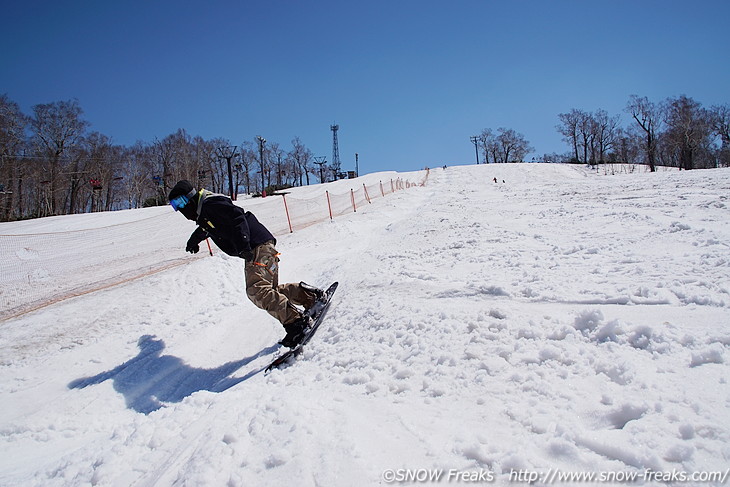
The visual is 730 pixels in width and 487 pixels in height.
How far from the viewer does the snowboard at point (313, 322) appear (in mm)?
3521

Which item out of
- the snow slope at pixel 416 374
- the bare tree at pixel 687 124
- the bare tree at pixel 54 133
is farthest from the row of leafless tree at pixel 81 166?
the bare tree at pixel 687 124

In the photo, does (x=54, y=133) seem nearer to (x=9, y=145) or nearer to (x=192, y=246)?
(x=9, y=145)

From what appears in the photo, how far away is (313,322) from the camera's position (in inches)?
168

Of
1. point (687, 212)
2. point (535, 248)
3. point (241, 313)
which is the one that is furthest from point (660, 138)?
point (241, 313)

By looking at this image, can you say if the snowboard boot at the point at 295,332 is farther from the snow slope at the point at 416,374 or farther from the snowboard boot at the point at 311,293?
the snowboard boot at the point at 311,293

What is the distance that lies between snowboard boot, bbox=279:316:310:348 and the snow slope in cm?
20

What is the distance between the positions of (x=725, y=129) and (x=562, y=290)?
65.0 meters

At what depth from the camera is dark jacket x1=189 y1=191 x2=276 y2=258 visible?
393cm

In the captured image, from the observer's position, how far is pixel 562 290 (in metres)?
3.66

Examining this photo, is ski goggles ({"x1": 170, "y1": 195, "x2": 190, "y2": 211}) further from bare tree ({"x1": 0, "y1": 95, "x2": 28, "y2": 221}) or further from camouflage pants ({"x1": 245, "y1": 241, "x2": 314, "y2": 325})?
bare tree ({"x1": 0, "y1": 95, "x2": 28, "y2": 221})

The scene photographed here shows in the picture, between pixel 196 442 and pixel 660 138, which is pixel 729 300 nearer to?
pixel 196 442

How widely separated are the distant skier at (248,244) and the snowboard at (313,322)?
0.38 ft

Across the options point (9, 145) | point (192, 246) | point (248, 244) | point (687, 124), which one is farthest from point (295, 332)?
point (687, 124)

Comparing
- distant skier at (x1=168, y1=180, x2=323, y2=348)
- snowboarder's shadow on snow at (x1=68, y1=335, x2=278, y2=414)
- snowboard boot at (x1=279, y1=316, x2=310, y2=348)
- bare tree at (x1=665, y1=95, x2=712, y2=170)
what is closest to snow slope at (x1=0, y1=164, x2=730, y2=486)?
snowboarder's shadow on snow at (x1=68, y1=335, x2=278, y2=414)
